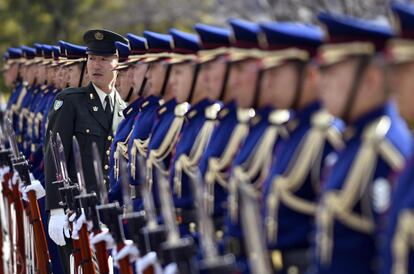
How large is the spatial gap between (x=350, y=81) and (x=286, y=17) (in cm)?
2621

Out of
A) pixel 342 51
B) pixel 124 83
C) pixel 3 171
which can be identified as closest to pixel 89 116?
pixel 124 83

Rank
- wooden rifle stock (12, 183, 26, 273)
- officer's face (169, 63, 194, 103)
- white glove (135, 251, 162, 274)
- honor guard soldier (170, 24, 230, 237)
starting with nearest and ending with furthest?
white glove (135, 251, 162, 274)
honor guard soldier (170, 24, 230, 237)
officer's face (169, 63, 194, 103)
wooden rifle stock (12, 183, 26, 273)

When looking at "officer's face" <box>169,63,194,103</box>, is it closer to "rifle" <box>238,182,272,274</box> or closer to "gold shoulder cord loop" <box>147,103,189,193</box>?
"gold shoulder cord loop" <box>147,103,189,193</box>

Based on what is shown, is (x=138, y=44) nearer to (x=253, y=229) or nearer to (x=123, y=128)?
(x=123, y=128)

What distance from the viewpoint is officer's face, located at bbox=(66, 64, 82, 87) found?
10.5 meters

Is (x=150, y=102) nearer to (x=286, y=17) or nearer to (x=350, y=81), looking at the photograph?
(x=350, y=81)

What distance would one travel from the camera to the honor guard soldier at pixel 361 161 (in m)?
4.00

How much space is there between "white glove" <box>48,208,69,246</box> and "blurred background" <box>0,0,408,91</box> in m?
27.0

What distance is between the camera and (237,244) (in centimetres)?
486

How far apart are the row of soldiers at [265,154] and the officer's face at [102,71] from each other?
0.94m

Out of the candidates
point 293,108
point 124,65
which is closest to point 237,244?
point 293,108

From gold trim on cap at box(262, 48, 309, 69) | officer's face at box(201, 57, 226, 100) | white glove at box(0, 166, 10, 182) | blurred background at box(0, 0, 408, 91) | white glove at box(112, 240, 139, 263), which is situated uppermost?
blurred background at box(0, 0, 408, 91)

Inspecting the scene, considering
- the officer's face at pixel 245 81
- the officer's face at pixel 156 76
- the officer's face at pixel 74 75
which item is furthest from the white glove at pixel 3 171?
the officer's face at pixel 245 81

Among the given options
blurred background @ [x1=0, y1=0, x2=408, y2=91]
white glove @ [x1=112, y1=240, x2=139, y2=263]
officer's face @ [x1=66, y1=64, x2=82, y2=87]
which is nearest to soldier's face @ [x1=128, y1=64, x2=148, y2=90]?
white glove @ [x1=112, y1=240, x2=139, y2=263]
